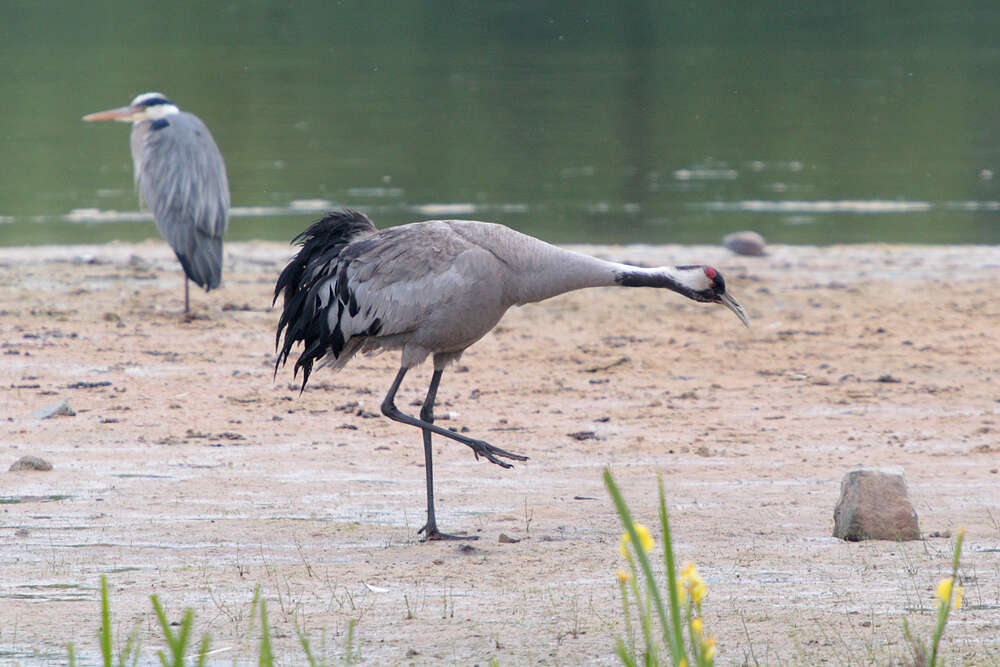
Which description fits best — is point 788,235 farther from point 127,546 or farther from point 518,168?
point 127,546

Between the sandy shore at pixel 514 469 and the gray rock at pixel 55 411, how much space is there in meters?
0.07

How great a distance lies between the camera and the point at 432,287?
5.92m

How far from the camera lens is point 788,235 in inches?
563

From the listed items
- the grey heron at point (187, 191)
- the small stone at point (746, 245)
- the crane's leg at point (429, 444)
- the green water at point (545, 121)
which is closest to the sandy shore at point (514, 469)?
the crane's leg at point (429, 444)

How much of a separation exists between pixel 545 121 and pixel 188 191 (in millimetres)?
12335

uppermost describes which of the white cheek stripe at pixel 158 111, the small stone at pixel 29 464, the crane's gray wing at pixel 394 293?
the white cheek stripe at pixel 158 111

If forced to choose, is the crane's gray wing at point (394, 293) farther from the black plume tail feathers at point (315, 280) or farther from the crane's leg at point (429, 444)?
the crane's leg at point (429, 444)

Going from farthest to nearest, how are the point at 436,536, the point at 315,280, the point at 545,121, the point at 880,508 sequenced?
the point at 545,121 < the point at 315,280 < the point at 436,536 < the point at 880,508

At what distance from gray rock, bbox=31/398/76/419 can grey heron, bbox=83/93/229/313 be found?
8.72 ft

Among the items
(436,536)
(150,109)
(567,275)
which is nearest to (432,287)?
(567,275)

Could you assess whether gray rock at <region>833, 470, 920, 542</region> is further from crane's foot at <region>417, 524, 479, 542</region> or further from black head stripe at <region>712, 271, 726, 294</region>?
crane's foot at <region>417, 524, 479, 542</region>

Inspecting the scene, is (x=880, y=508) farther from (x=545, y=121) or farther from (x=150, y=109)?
(x=545, y=121)

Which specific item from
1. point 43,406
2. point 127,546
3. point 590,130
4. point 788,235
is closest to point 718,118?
point 590,130

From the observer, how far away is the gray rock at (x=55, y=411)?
24.3 ft
